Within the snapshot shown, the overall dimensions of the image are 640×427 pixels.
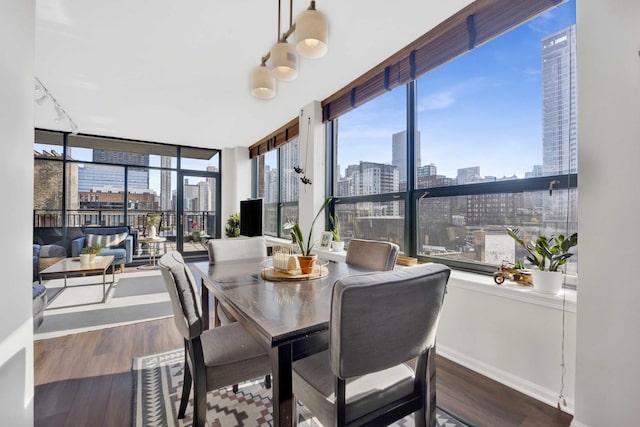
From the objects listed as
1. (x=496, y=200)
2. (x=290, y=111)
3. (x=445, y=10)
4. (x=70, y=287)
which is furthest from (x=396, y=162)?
(x=70, y=287)

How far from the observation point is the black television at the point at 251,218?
5.01m

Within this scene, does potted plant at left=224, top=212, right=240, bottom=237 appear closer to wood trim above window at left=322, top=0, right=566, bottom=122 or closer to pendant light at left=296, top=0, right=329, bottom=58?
wood trim above window at left=322, top=0, right=566, bottom=122

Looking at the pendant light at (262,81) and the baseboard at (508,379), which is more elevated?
the pendant light at (262,81)

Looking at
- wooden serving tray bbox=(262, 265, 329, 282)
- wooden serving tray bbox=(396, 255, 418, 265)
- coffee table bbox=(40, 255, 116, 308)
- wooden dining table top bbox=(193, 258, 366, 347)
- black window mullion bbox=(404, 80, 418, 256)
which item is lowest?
coffee table bbox=(40, 255, 116, 308)

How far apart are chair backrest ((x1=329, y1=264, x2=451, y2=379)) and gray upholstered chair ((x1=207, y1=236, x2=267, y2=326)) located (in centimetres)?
149

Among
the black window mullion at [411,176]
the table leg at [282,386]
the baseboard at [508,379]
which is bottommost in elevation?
the baseboard at [508,379]

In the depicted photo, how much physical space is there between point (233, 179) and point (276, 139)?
76.9 inches

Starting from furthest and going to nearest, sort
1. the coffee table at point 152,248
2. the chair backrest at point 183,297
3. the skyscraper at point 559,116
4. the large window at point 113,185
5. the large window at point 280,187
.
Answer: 1. the coffee table at point 152,248
2. the large window at point 113,185
3. the large window at point 280,187
4. the skyscraper at point 559,116
5. the chair backrest at point 183,297

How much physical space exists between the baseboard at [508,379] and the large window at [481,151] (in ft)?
2.21

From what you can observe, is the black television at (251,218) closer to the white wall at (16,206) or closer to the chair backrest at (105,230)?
the chair backrest at (105,230)

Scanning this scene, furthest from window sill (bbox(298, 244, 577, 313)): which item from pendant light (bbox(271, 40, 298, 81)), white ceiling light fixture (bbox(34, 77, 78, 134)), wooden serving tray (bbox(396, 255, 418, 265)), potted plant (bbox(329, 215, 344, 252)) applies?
white ceiling light fixture (bbox(34, 77, 78, 134))

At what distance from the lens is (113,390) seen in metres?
1.77

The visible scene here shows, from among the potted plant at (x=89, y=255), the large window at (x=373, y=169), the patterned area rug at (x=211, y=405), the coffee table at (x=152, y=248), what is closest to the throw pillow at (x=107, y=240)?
the coffee table at (x=152, y=248)

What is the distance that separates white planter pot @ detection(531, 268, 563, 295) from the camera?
163 cm
